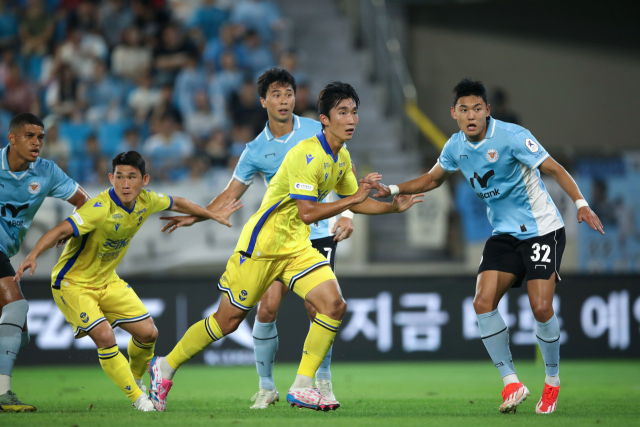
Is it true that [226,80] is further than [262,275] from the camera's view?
Yes

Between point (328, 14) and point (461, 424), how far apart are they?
42.9 ft

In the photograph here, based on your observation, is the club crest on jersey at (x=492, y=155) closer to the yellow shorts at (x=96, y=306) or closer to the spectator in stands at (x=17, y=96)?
the yellow shorts at (x=96, y=306)

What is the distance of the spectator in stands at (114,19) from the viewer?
15.4 meters

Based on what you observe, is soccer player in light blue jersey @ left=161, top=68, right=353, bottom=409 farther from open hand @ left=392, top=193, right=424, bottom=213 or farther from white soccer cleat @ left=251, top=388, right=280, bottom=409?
open hand @ left=392, top=193, right=424, bottom=213

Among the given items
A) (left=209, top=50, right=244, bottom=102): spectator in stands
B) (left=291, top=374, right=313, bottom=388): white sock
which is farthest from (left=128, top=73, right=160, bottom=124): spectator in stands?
(left=291, top=374, right=313, bottom=388): white sock

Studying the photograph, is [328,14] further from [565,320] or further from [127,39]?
[565,320]

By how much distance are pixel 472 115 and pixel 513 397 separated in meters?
2.17

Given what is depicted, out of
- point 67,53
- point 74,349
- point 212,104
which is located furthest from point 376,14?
point 74,349

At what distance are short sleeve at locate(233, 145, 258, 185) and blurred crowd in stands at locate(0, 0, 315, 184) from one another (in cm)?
456

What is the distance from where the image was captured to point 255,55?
14.2m

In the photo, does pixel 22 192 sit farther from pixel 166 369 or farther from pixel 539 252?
pixel 539 252

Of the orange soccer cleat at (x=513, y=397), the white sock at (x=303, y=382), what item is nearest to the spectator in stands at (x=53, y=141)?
the white sock at (x=303, y=382)

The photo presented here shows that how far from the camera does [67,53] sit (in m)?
14.7

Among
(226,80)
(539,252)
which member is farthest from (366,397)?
(226,80)
